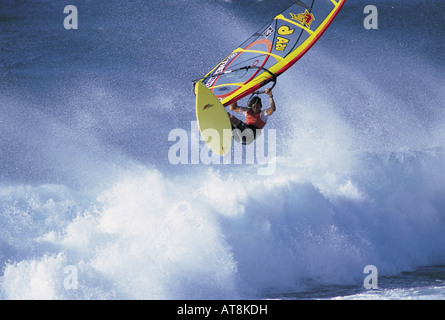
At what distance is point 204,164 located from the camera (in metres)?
14.8

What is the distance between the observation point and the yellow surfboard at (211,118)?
24.7 feet

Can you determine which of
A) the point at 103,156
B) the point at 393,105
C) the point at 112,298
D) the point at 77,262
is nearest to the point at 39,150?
the point at 103,156

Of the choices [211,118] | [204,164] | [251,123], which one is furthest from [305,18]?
[204,164]

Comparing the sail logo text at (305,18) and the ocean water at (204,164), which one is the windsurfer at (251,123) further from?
the ocean water at (204,164)

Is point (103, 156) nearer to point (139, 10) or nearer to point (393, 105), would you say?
point (139, 10)

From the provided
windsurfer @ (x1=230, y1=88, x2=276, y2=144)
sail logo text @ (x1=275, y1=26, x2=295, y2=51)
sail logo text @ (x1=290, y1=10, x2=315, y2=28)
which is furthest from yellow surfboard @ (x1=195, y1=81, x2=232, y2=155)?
sail logo text @ (x1=290, y1=10, x2=315, y2=28)

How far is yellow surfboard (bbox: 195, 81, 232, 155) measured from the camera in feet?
24.7

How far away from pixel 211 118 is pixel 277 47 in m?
2.78

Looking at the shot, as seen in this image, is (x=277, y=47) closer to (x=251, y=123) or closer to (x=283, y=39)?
(x=283, y=39)

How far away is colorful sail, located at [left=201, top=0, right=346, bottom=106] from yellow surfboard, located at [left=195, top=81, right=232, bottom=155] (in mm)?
1099

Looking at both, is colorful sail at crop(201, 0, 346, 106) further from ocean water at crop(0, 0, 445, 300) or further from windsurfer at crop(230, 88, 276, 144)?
ocean water at crop(0, 0, 445, 300)

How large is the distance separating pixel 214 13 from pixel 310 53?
10.8 feet

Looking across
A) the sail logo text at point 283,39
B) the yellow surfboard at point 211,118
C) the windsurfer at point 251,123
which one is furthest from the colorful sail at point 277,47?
the yellow surfboard at point 211,118

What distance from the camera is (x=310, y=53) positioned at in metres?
16.8
